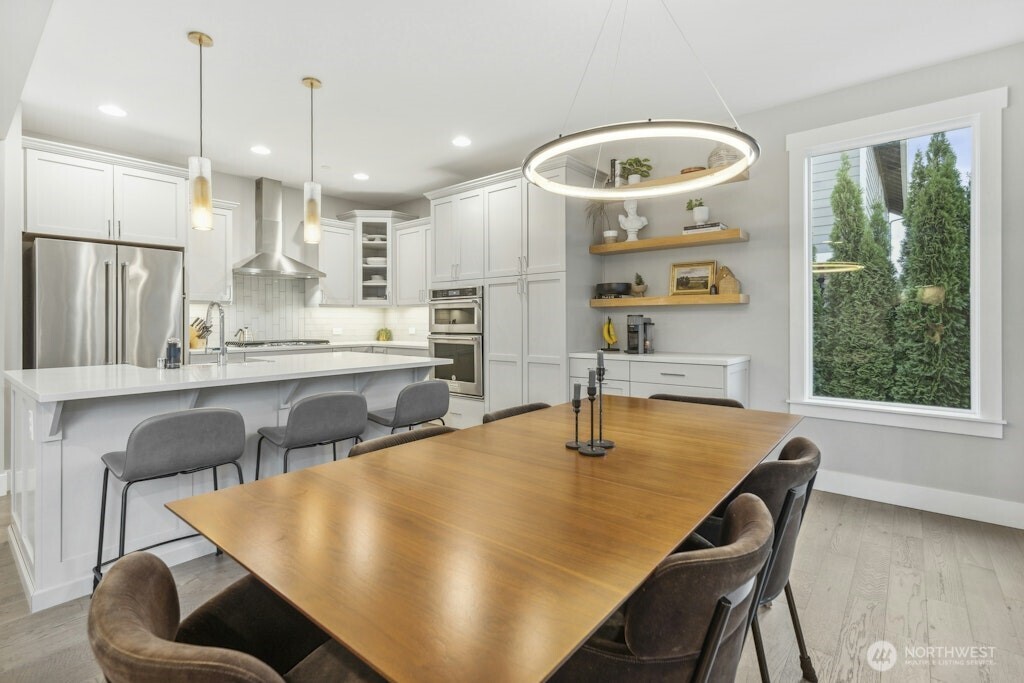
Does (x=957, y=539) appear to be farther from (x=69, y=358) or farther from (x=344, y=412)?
(x=69, y=358)

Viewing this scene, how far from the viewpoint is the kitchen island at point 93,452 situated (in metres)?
2.10

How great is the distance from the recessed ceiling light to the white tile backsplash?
1.90m

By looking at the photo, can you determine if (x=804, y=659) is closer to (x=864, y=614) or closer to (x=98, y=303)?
(x=864, y=614)

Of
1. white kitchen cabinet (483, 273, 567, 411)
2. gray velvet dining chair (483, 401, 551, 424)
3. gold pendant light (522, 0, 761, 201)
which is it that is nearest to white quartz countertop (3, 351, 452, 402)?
gray velvet dining chair (483, 401, 551, 424)

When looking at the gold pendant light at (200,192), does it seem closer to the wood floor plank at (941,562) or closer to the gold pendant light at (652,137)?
the gold pendant light at (652,137)

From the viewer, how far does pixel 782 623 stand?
6.64ft

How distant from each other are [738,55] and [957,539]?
3.03 m

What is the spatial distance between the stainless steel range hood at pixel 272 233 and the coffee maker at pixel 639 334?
3.42 meters

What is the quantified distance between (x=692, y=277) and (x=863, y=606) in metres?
2.56

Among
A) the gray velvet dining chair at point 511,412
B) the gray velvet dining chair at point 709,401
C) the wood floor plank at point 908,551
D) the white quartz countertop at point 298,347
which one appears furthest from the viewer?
the white quartz countertop at point 298,347

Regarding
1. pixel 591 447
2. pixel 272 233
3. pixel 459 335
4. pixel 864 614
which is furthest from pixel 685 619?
pixel 272 233

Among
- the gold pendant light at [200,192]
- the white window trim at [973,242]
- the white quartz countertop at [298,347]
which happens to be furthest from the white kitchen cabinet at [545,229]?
the gold pendant light at [200,192]
